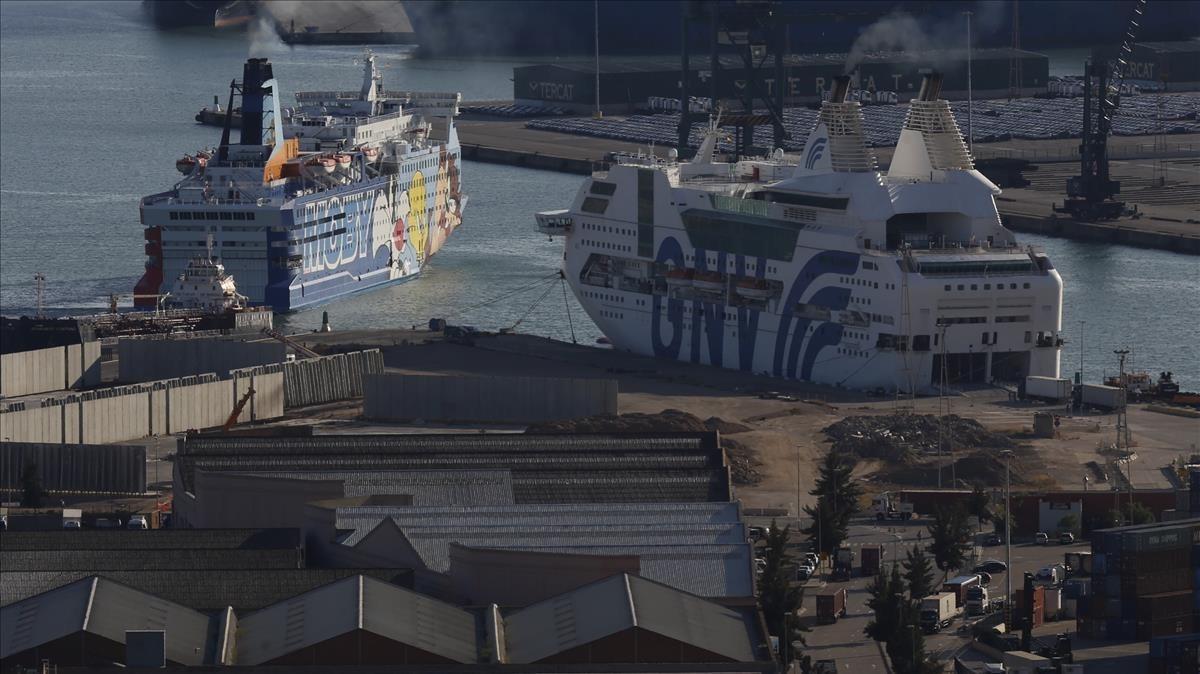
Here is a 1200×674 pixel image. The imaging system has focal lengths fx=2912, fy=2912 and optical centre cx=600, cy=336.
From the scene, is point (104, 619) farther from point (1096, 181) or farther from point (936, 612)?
point (1096, 181)

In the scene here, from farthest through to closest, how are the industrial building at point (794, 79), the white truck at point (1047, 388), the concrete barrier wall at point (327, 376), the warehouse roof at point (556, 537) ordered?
the industrial building at point (794, 79) → the concrete barrier wall at point (327, 376) → the white truck at point (1047, 388) → the warehouse roof at point (556, 537)

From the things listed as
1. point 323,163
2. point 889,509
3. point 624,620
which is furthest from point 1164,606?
point 323,163

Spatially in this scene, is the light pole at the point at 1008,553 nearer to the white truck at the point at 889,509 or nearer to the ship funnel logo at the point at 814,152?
the white truck at the point at 889,509

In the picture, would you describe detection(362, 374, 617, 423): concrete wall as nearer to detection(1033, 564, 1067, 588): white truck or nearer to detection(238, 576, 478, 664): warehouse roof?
detection(1033, 564, 1067, 588): white truck

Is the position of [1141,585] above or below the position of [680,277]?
below

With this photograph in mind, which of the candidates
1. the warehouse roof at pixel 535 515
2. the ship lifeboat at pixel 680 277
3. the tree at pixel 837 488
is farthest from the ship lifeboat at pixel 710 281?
the warehouse roof at pixel 535 515

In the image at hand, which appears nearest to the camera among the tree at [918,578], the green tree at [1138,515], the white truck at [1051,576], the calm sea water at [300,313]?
the tree at [918,578]

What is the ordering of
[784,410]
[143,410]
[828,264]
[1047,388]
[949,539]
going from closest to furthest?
[949,539] < [143,410] < [784,410] < [1047,388] < [828,264]
